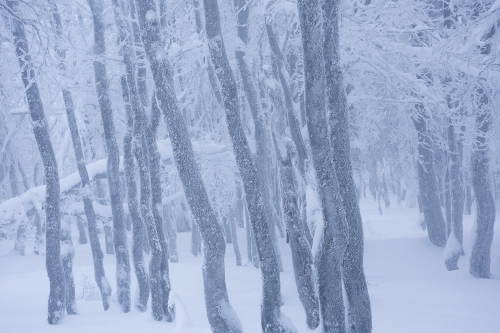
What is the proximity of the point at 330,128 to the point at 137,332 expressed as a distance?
4.91 m

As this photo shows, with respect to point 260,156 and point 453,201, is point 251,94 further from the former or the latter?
point 453,201

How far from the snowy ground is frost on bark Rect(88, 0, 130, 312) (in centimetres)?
69

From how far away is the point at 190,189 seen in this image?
711 cm

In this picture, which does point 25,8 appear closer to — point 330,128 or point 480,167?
→ point 330,128

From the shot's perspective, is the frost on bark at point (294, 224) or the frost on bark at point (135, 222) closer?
the frost on bark at point (294, 224)

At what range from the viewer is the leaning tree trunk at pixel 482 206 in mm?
11594

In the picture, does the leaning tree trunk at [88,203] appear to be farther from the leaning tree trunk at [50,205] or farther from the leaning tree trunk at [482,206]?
the leaning tree trunk at [482,206]

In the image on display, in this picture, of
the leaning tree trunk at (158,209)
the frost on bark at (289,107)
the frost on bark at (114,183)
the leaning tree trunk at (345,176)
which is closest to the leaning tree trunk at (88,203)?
the frost on bark at (114,183)

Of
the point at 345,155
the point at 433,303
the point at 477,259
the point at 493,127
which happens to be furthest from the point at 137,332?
the point at 493,127

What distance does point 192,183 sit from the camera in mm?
7145

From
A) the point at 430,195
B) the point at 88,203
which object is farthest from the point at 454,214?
the point at 88,203

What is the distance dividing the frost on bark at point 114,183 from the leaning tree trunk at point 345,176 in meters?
6.76

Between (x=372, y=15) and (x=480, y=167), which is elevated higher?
(x=372, y=15)

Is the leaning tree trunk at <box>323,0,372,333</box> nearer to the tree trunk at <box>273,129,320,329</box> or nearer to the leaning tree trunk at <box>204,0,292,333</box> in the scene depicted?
the leaning tree trunk at <box>204,0,292,333</box>
